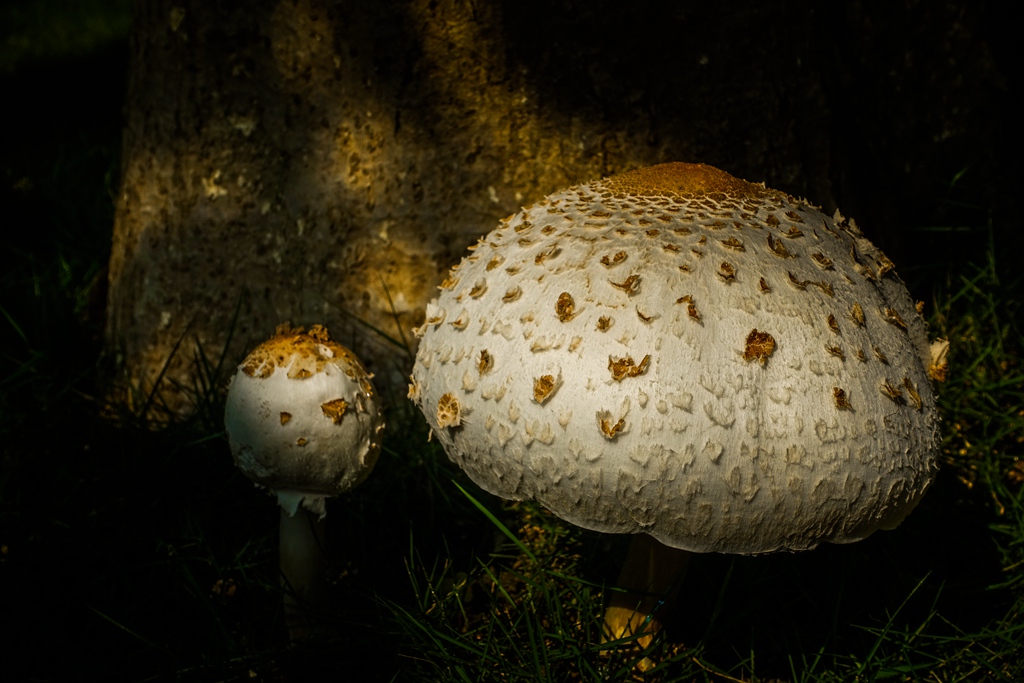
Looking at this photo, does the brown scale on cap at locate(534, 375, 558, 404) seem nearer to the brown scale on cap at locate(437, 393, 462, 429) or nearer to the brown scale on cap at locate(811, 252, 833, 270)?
the brown scale on cap at locate(437, 393, 462, 429)

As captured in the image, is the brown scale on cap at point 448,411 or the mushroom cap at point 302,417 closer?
the brown scale on cap at point 448,411

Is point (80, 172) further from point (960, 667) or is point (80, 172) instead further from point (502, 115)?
point (960, 667)

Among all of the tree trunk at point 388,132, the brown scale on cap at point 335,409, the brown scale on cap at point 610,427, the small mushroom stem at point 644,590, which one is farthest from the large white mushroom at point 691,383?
the tree trunk at point 388,132

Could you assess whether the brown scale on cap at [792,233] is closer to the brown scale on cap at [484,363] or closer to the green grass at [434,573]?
the brown scale on cap at [484,363]

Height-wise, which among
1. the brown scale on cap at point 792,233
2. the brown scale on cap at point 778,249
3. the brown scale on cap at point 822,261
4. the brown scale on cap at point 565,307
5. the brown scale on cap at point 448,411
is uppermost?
the brown scale on cap at point 792,233

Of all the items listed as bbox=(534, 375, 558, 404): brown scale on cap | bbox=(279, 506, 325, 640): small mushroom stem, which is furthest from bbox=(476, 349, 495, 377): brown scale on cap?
bbox=(279, 506, 325, 640): small mushroom stem
